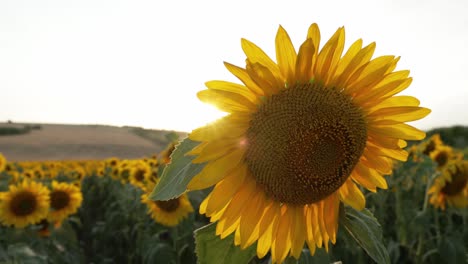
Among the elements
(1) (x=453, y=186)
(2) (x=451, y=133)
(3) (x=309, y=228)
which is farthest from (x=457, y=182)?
(2) (x=451, y=133)

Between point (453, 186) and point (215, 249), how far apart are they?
181 inches

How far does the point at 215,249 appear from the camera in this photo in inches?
52.9

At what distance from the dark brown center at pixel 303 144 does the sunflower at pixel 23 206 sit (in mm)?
5003

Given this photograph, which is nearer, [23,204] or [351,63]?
[351,63]

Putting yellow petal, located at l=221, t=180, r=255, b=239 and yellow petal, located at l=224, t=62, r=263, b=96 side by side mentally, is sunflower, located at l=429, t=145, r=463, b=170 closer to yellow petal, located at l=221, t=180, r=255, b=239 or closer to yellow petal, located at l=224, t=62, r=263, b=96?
yellow petal, located at l=221, t=180, r=255, b=239

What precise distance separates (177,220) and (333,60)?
4.37 meters

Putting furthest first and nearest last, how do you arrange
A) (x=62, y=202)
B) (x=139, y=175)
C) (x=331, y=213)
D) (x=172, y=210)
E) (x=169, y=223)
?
(x=139, y=175)
(x=62, y=202)
(x=172, y=210)
(x=169, y=223)
(x=331, y=213)

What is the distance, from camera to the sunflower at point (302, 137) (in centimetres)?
131

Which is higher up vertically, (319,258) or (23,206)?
(319,258)

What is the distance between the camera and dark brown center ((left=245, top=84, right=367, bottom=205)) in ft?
4.50

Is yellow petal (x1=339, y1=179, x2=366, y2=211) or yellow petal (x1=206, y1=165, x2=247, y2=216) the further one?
yellow petal (x1=339, y1=179, x2=366, y2=211)

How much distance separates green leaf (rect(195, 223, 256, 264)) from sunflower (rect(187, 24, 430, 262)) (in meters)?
0.03

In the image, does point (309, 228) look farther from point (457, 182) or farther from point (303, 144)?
point (457, 182)

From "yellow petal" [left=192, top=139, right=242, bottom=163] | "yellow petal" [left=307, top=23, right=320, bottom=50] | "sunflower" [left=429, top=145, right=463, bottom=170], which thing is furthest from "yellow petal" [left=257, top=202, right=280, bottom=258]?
"sunflower" [left=429, top=145, right=463, bottom=170]
